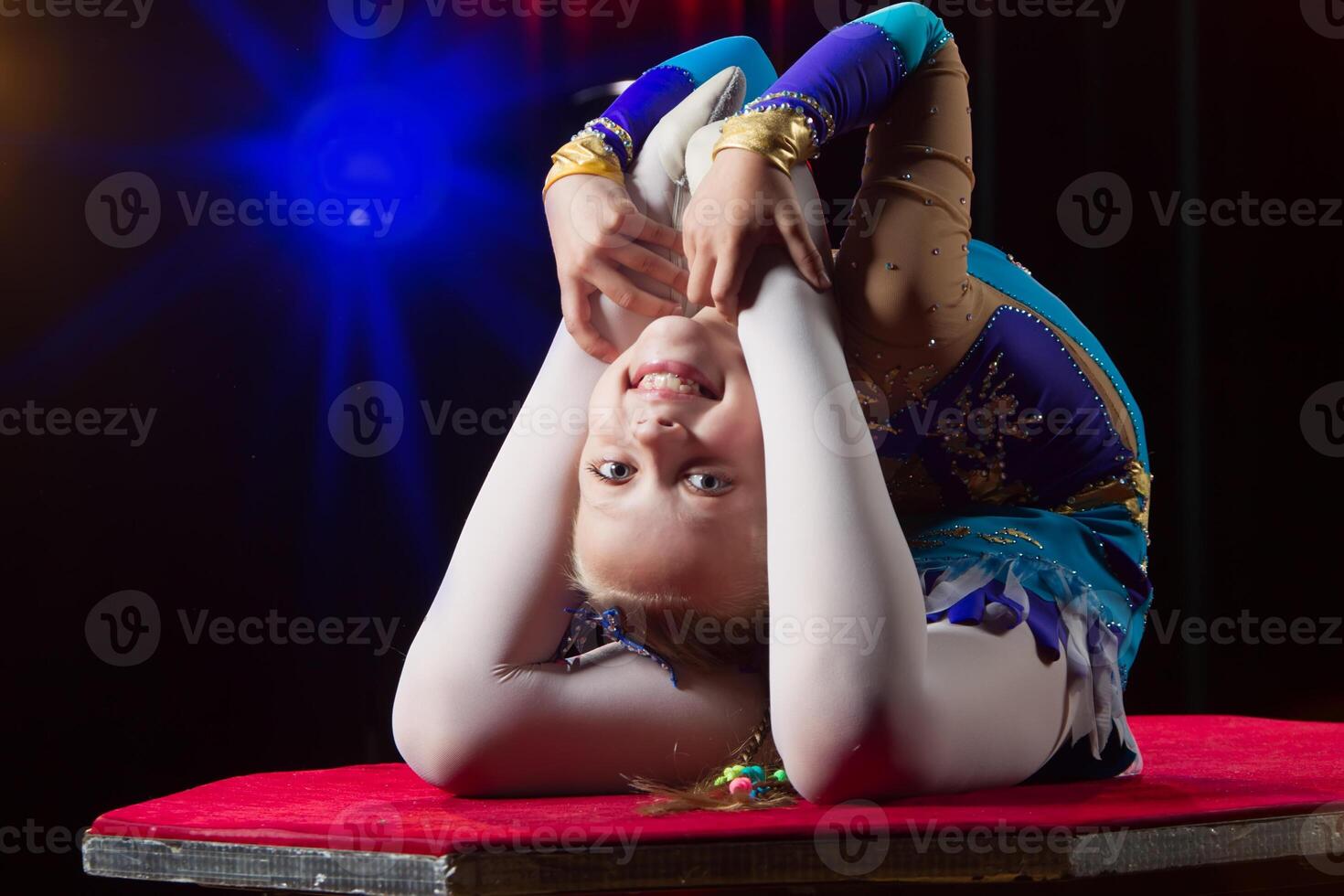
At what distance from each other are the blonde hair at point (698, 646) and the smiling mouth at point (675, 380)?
16cm

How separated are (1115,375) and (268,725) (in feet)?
4.99

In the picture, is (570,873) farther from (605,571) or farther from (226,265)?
(226,265)

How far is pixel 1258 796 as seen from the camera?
3.26ft

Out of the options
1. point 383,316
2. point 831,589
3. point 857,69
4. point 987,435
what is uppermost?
point 857,69

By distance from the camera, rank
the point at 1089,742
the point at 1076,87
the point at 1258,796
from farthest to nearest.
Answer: the point at 1076,87
the point at 1089,742
the point at 1258,796

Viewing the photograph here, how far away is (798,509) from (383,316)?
1410 millimetres

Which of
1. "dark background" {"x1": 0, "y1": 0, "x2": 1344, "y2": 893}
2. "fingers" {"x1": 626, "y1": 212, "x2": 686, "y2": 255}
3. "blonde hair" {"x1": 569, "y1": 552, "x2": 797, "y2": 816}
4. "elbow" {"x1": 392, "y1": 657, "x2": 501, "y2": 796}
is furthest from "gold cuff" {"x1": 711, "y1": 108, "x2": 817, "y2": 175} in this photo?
"dark background" {"x1": 0, "y1": 0, "x2": 1344, "y2": 893}

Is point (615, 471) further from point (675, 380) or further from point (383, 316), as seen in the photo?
point (383, 316)

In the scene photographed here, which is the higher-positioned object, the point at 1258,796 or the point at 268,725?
the point at 1258,796

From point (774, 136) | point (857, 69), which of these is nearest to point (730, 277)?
point (774, 136)

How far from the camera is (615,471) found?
3.46ft

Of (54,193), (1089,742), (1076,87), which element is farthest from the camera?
(1076,87)

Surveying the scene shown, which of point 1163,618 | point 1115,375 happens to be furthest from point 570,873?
point 1163,618

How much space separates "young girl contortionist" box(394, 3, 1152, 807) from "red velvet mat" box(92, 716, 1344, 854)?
0.15 feet
